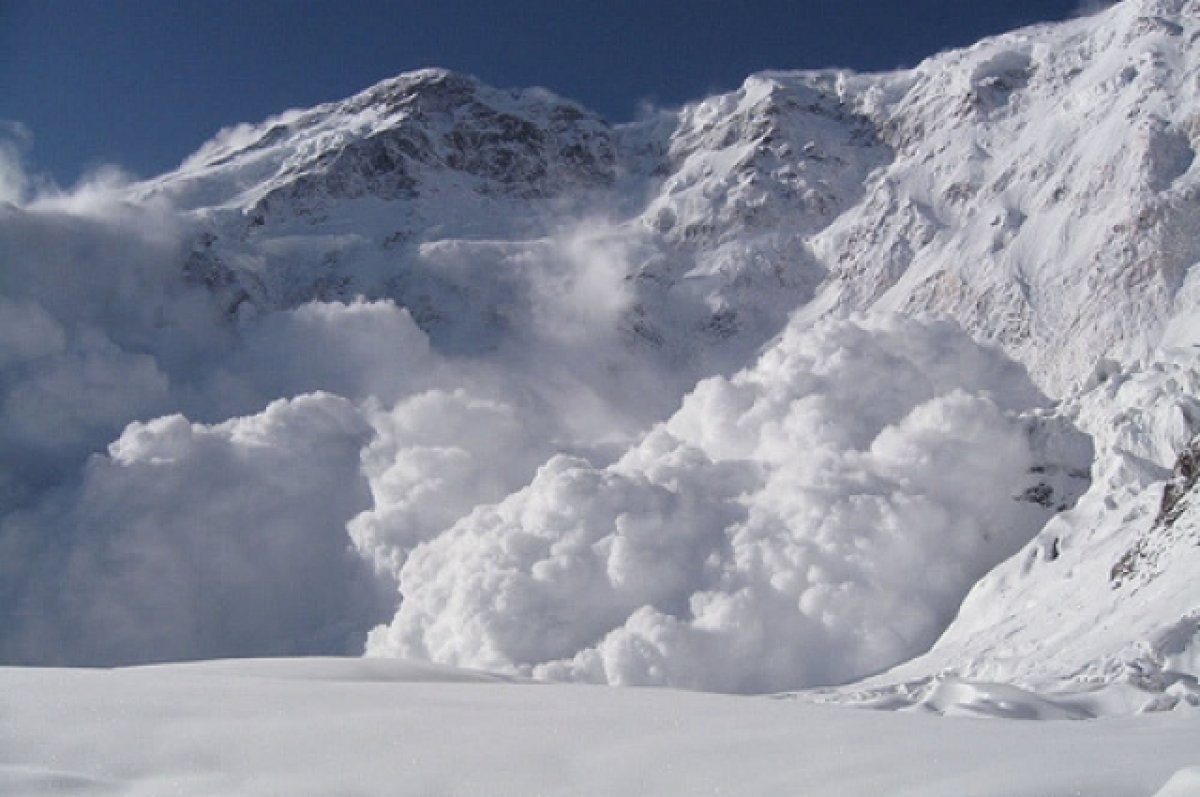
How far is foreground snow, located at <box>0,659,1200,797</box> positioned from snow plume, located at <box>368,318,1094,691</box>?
2746 inches

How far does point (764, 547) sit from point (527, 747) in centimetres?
8281

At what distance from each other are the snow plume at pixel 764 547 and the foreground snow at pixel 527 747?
69.8 metres

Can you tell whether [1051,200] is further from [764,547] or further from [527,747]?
[527,747]

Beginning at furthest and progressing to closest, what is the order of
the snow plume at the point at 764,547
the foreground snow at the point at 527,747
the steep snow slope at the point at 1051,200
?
the steep snow slope at the point at 1051,200 → the snow plume at the point at 764,547 → the foreground snow at the point at 527,747

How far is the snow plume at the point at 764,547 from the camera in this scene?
8031 centimetres

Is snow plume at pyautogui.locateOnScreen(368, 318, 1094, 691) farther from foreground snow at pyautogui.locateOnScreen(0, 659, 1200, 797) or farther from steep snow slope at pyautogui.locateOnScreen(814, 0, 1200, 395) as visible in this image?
foreground snow at pyautogui.locateOnScreen(0, 659, 1200, 797)

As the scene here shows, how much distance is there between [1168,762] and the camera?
6.40 m

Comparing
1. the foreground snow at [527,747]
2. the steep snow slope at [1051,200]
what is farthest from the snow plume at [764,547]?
the foreground snow at [527,747]

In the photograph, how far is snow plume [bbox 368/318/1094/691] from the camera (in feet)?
263

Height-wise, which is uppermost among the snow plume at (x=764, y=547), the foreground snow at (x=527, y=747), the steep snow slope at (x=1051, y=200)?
the steep snow slope at (x=1051, y=200)

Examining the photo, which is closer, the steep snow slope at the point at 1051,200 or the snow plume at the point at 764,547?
the snow plume at the point at 764,547

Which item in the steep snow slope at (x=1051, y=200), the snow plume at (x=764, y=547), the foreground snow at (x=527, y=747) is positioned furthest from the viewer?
the steep snow slope at (x=1051, y=200)

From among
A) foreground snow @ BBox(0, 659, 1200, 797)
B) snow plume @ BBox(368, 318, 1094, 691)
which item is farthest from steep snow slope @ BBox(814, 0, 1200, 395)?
foreground snow @ BBox(0, 659, 1200, 797)

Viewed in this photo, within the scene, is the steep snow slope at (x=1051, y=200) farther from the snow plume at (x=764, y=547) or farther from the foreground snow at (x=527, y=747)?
the foreground snow at (x=527, y=747)
